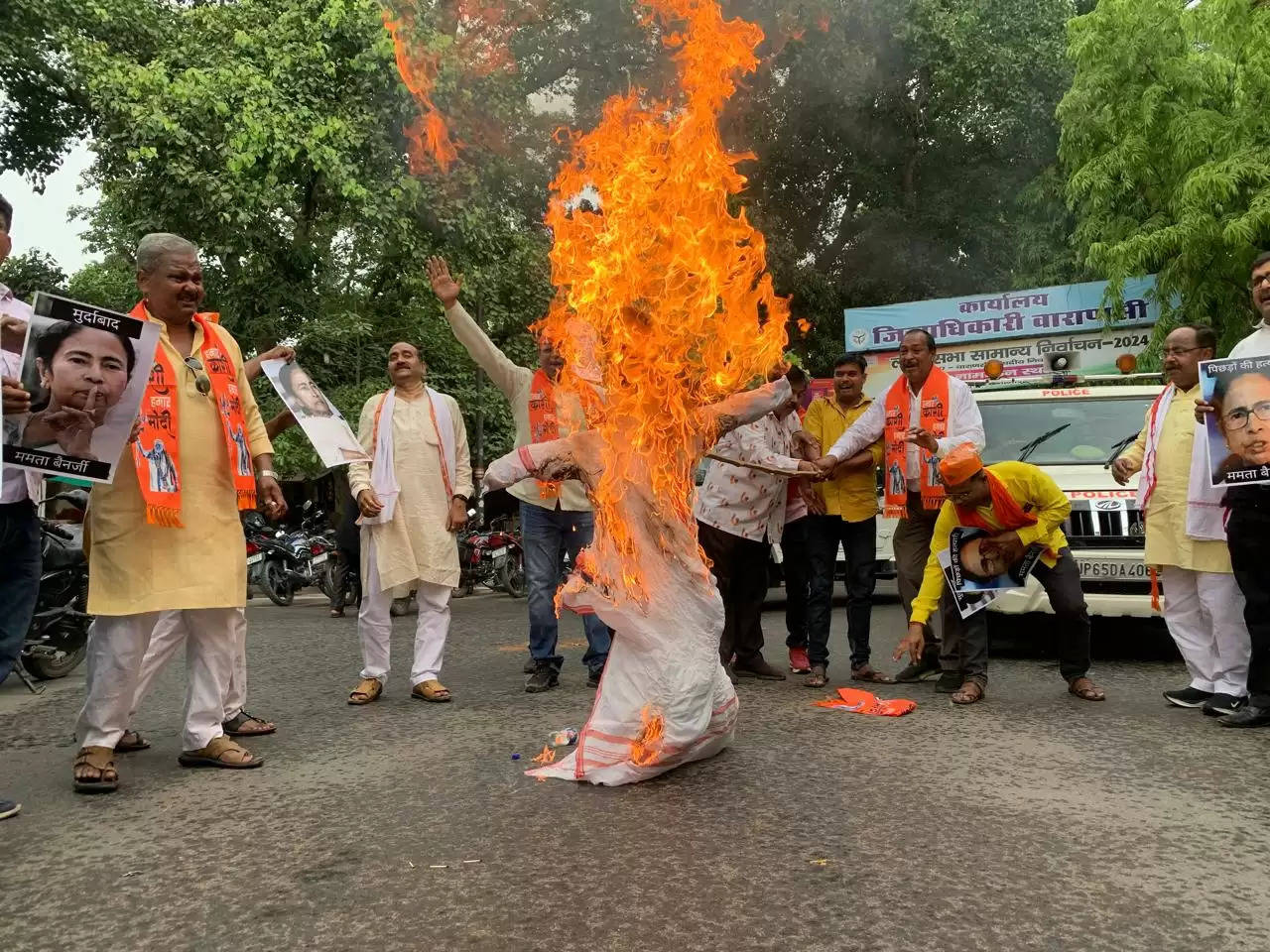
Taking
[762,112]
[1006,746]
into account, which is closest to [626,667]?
[1006,746]

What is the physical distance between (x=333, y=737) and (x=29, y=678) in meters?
3.49

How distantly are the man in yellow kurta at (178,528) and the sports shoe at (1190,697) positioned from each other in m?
4.58

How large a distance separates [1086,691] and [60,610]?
656cm

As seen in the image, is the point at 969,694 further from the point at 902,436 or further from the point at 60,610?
the point at 60,610

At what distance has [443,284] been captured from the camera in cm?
639

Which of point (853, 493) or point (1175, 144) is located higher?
point (1175, 144)

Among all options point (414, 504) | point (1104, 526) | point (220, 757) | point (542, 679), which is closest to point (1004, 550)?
point (1104, 526)

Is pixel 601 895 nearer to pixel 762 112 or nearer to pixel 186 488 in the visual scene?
pixel 186 488

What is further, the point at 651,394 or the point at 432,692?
the point at 432,692

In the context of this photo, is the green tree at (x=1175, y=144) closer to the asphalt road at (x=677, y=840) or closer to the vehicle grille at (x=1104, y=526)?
the vehicle grille at (x=1104, y=526)

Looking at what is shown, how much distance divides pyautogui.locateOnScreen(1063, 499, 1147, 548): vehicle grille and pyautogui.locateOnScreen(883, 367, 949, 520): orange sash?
1.44 meters

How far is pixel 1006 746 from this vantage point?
496 centimetres

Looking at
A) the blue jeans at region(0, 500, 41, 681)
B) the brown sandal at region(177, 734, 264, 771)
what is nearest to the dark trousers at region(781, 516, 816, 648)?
the brown sandal at region(177, 734, 264, 771)

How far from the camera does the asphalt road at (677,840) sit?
2.95 m
